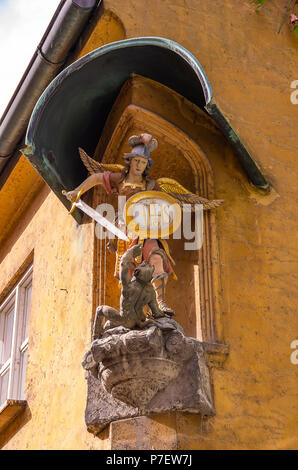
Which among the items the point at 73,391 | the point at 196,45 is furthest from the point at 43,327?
the point at 196,45

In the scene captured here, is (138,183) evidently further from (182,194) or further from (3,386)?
(3,386)

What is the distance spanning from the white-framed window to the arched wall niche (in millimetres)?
1807

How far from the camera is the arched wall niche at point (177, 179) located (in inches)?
261

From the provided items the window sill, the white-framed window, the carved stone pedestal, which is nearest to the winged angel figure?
the carved stone pedestal

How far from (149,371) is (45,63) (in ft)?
10.4

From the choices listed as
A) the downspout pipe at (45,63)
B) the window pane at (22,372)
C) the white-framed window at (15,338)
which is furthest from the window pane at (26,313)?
the downspout pipe at (45,63)

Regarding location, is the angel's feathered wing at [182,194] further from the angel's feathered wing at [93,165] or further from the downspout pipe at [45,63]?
the downspout pipe at [45,63]

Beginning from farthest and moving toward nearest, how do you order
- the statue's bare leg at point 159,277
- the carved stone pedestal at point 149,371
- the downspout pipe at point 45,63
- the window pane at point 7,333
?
the window pane at point 7,333
the downspout pipe at point 45,63
the statue's bare leg at point 159,277
the carved stone pedestal at point 149,371

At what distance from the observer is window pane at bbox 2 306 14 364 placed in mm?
8984

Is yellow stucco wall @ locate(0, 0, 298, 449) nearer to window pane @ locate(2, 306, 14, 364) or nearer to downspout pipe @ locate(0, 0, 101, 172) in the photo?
downspout pipe @ locate(0, 0, 101, 172)

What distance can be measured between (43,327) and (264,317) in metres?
2.03

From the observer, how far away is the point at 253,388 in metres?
6.30

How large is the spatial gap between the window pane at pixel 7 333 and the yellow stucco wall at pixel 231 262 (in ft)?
2.77

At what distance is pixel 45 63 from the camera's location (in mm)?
8008
